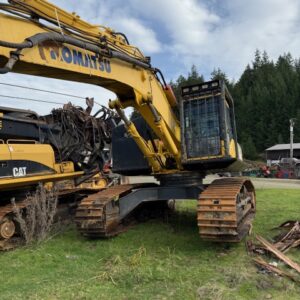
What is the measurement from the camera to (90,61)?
679 centimetres

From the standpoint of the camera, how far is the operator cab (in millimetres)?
8109

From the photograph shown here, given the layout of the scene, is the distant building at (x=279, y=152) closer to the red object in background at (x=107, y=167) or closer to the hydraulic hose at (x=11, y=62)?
the red object in background at (x=107, y=167)

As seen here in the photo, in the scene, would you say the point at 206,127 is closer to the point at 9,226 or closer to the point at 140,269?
the point at 140,269

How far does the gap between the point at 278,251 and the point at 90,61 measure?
13.1 feet

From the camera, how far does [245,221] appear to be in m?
8.21

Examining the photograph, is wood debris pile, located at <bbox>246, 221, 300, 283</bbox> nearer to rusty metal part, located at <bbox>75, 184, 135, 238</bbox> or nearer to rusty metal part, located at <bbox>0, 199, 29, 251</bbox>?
rusty metal part, located at <bbox>75, 184, 135, 238</bbox>

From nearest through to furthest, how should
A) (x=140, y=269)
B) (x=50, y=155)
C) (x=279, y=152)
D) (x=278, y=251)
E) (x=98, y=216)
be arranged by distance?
1. (x=140, y=269)
2. (x=278, y=251)
3. (x=98, y=216)
4. (x=50, y=155)
5. (x=279, y=152)

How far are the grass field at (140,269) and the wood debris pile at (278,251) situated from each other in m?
0.14

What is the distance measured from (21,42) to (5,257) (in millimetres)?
3768

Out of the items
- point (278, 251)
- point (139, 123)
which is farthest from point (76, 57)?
point (278, 251)

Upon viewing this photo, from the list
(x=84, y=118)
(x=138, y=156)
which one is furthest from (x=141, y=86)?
(x=84, y=118)

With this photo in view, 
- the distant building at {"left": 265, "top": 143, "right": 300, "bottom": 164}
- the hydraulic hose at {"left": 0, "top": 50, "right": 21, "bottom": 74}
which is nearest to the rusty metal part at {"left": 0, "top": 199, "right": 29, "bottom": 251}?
the hydraulic hose at {"left": 0, "top": 50, "right": 21, "bottom": 74}

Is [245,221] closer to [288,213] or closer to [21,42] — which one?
[288,213]

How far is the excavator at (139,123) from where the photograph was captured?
19.5 ft
